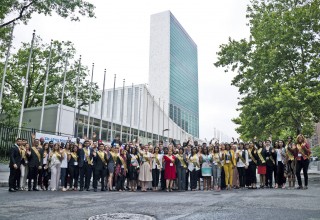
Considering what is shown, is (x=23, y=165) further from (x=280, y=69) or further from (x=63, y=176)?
(x=280, y=69)

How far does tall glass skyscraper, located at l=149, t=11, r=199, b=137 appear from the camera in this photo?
98.2 metres

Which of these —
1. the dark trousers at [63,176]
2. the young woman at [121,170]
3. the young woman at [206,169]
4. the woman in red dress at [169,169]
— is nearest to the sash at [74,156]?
the dark trousers at [63,176]

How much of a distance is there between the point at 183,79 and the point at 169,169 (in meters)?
99.7

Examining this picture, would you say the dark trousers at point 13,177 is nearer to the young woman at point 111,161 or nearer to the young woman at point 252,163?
the young woman at point 111,161

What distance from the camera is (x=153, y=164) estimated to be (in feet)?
40.2

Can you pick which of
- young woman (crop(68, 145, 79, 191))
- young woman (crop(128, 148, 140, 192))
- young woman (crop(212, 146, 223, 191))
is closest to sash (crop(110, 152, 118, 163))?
young woman (crop(128, 148, 140, 192))

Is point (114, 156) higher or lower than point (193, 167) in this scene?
higher

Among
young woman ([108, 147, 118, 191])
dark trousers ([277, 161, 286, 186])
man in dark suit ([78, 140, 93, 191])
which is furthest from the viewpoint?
dark trousers ([277, 161, 286, 186])

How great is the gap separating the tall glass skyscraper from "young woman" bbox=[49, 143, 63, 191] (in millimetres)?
79022

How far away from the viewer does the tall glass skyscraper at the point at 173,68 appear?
98.2 meters

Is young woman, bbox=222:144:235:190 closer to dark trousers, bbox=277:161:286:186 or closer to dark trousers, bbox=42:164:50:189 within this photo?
dark trousers, bbox=277:161:286:186

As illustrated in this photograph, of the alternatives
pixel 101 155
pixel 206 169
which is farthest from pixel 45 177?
pixel 206 169

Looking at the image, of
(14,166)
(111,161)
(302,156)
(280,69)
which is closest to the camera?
(14,166)

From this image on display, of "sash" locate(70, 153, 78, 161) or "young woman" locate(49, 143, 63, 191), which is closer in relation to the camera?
"young woman" locate(49, 143, 63, 191)
